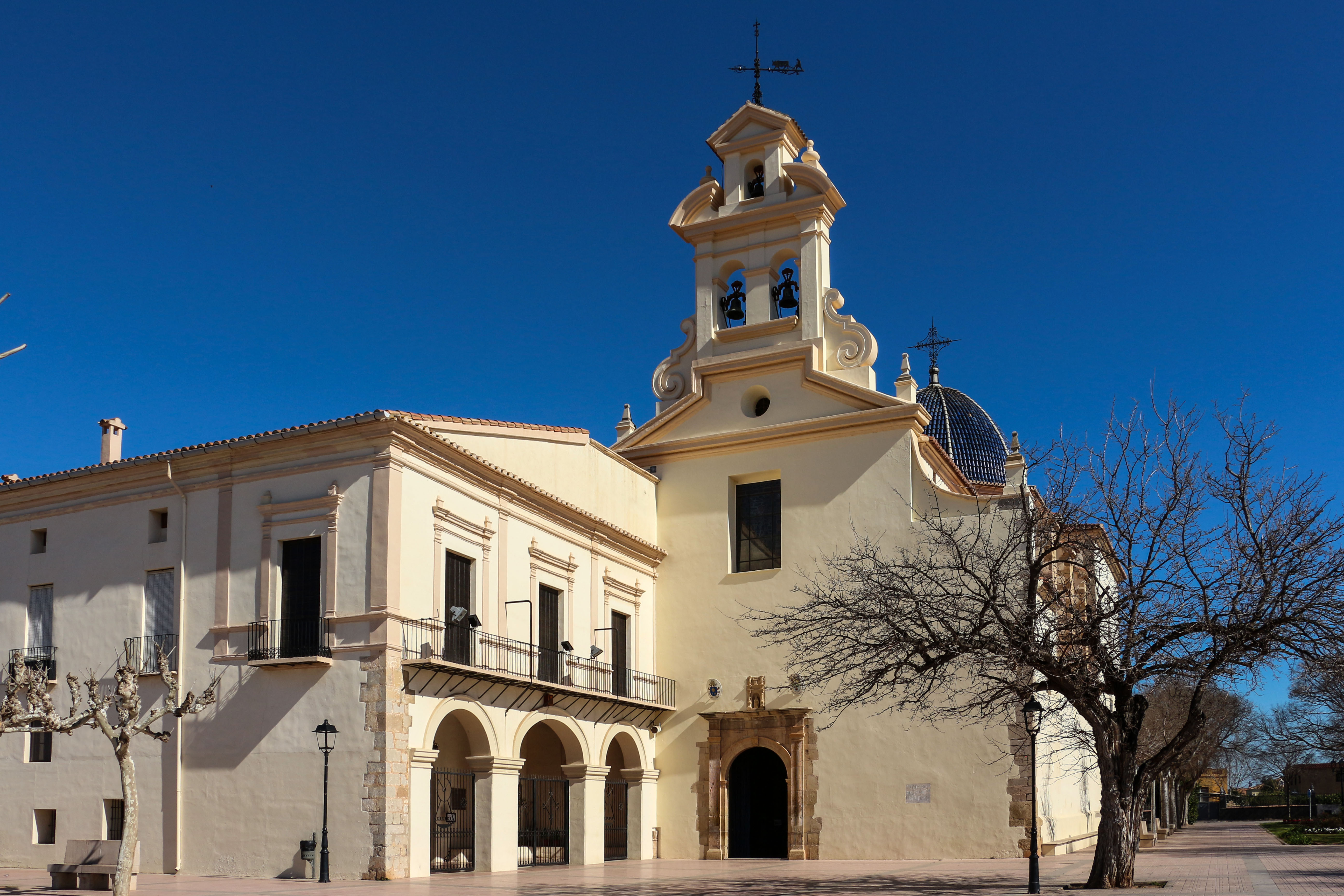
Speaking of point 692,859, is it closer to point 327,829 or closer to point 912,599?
point 327,829

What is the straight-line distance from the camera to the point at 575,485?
26.3m

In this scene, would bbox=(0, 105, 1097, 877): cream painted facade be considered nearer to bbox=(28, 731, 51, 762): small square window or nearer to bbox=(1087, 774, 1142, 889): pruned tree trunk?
bbox=(28, 731, 51, 762): small square window

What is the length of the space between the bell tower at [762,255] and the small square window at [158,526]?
487 inches

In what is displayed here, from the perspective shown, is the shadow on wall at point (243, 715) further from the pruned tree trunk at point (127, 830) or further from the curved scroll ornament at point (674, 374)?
the curved scroll ornament at point (674, 374)

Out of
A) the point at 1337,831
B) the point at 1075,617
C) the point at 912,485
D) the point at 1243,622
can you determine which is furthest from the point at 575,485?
the point at 1337,831

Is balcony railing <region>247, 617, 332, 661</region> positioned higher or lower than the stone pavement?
higher

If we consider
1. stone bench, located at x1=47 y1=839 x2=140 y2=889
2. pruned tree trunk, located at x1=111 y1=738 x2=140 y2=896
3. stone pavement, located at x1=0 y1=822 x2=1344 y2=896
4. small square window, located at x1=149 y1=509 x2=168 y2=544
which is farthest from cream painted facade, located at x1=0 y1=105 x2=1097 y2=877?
pruned tree trunk, located at x1=111 y1=738 x2=140 y2=896

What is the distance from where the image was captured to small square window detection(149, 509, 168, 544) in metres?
22.5

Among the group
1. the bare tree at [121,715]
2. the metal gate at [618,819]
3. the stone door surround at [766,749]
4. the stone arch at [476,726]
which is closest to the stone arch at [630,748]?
the metal gate at [618,819]

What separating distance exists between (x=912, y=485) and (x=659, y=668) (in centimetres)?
717

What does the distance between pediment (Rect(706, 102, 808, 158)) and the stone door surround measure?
13835mm

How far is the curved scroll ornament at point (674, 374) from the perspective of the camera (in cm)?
3088

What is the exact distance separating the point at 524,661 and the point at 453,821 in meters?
3.12

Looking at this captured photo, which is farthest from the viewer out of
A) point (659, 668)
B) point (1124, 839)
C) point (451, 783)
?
point (659, 668)
